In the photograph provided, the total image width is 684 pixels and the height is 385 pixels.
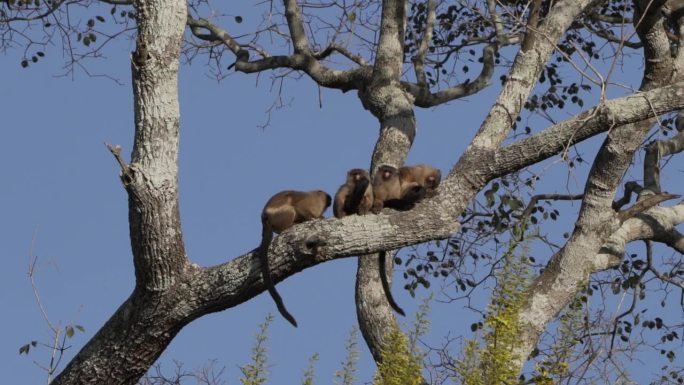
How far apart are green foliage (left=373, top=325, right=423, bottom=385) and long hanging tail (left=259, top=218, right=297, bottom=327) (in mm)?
890

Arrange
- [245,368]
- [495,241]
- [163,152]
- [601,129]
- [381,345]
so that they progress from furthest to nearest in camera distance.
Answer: [495,241]
[381,345]
[601,129]
[163,152]
[245,368]

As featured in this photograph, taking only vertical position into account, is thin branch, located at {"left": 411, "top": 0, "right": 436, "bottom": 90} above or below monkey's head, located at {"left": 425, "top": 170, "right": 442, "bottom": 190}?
above

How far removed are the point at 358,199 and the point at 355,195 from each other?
3 centimetres

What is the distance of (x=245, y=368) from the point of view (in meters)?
4.45

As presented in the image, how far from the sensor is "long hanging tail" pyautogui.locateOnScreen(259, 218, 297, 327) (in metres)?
5.22

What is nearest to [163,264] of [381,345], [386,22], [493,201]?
[381,345]

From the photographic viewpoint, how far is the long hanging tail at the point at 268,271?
5223mm

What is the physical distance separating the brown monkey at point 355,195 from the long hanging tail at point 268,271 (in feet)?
2.10

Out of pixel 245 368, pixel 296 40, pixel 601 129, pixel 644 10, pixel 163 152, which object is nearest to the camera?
pixel 245 368

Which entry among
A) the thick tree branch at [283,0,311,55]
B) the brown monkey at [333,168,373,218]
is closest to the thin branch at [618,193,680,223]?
the brown monkey at [333,168,373,218]

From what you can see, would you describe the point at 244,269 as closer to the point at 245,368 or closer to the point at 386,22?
the point at 245,368

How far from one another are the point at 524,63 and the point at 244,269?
2.32 metres

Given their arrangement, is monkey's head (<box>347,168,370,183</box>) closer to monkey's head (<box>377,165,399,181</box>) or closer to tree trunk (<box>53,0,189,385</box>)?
monkey's head (<box>377,165,399,181</box>)

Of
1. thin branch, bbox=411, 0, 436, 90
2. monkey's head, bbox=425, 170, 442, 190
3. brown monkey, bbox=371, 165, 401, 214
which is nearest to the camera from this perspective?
brown monkey, bbox=371, 165, 401, 214
